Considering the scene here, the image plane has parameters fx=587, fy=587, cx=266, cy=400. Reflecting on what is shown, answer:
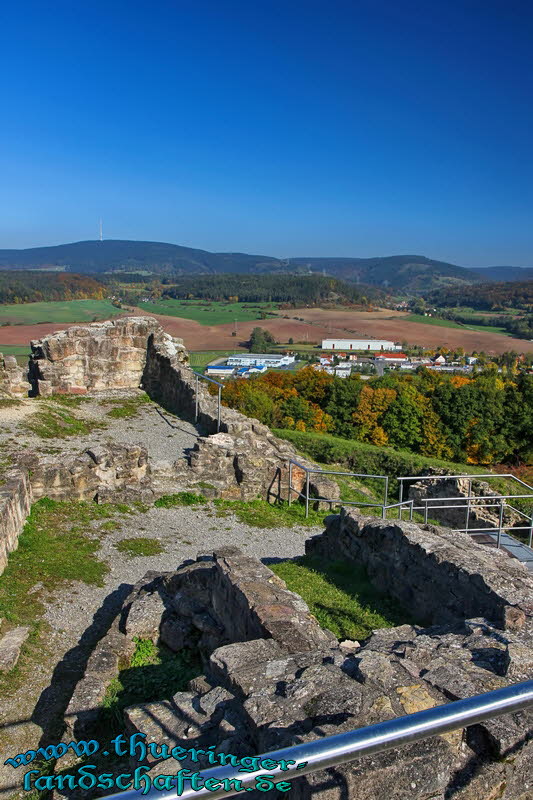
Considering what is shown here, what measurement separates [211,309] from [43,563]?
117034mm

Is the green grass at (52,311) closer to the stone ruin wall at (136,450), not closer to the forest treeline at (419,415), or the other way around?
the forest treeline at (419,415)

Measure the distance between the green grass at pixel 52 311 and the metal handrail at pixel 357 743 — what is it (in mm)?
50795

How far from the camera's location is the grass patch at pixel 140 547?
10719 mm

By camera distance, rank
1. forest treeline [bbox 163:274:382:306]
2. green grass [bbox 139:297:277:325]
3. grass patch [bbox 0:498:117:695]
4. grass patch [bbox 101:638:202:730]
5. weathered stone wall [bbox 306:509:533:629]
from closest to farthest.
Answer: grass patch [bbox 101:638:202:730] < weathered stone wall [bbox 306:509:533:629] < grass patch [bbox 0:498:117:695] < green grass [bbox 139:297:277:325] < forest treeline [bbox 163:274:382:306]

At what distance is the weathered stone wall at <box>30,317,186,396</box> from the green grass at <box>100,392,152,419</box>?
0.98m

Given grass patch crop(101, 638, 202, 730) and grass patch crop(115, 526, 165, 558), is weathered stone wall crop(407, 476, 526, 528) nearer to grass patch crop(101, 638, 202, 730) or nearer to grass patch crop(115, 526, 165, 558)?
grass patch crop(115, 526, 165, 558)

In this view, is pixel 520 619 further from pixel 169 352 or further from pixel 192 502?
pixel 169 352

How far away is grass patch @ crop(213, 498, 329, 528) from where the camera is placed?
1332 cm

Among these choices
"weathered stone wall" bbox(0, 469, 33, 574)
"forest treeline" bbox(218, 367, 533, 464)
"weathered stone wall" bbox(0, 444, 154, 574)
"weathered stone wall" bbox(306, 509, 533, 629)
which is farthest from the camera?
"forest treeline" bbox(218, 367, 533, 464)

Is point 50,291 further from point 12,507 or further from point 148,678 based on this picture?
point 148,678

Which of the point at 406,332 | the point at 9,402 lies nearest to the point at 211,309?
the point at 406,332

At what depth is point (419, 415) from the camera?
39.1m

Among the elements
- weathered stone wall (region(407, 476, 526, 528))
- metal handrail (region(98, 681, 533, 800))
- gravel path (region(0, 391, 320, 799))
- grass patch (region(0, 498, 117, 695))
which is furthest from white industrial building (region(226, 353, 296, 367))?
metal handrail (region(98, 681, 533, 800))

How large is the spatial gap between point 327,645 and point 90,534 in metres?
6.70
